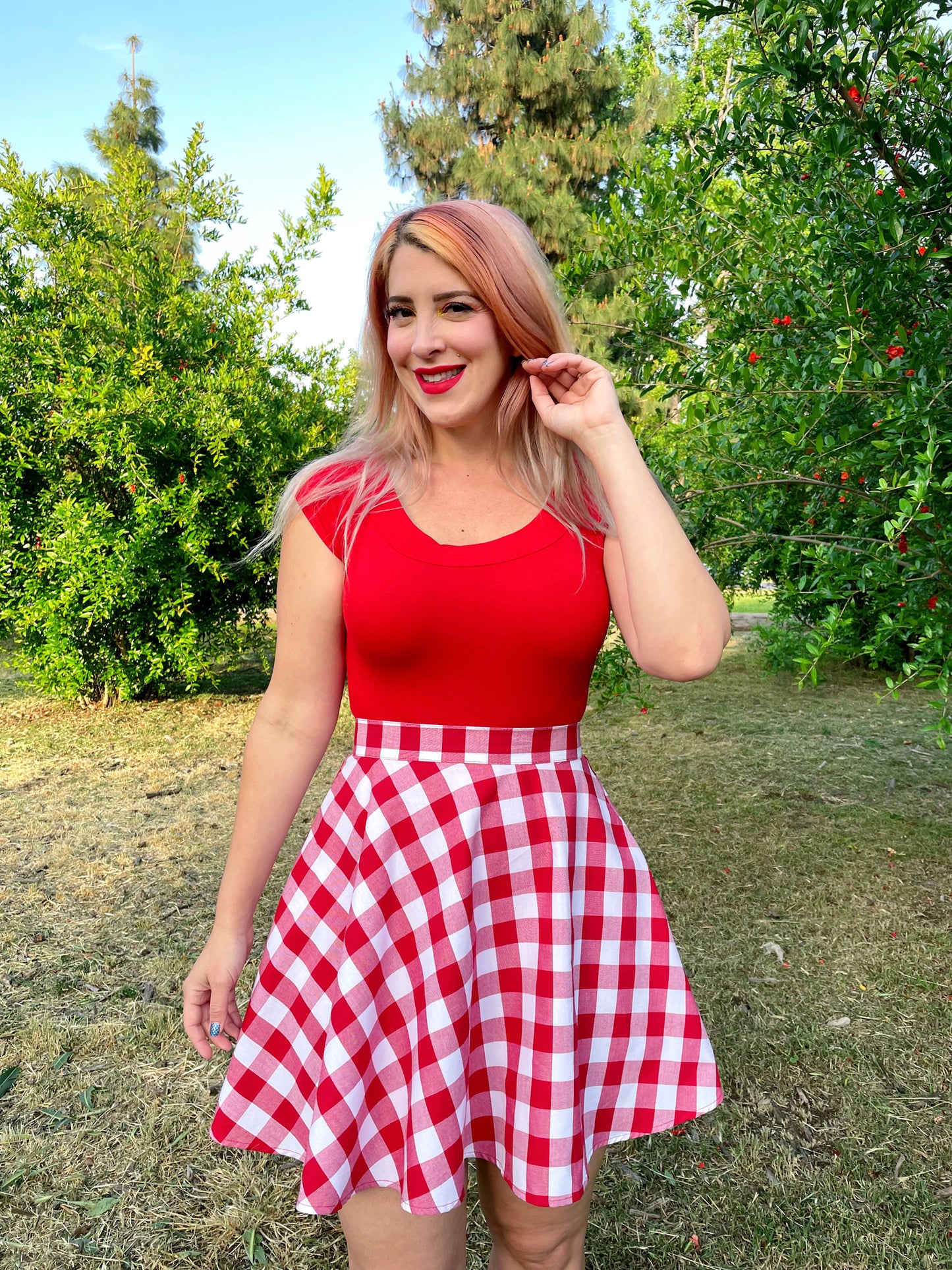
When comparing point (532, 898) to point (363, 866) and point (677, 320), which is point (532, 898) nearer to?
point (363, 866)

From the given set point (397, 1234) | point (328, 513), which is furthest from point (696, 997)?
point (328, 513)

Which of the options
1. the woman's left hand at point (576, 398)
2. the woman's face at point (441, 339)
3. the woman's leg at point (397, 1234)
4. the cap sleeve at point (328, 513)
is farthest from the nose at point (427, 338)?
the woman's leg at point (397, 1234)

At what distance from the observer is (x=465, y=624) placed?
142 cm

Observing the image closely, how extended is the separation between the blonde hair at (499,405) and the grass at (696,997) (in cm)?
195

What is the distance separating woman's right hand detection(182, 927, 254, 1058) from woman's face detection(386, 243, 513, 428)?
92 cm

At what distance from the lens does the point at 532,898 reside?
1.42m

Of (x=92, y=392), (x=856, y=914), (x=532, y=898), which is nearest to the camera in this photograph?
(x=532, y=898)

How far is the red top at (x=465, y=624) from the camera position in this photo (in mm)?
1423

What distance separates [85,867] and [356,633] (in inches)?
149

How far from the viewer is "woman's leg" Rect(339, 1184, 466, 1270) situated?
1.38m

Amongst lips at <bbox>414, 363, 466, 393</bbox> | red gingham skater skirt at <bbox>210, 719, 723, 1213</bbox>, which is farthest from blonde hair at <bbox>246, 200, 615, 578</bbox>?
red gingham skater skirt at <bbox>210, 719, 723, 1213</bbox>

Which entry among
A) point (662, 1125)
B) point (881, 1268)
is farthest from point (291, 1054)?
point (881, 1268)

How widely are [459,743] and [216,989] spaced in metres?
0.59

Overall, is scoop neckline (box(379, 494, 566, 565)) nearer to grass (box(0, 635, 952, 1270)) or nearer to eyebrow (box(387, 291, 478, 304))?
eyebrow (box(387, 291, 478, 304))
